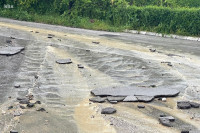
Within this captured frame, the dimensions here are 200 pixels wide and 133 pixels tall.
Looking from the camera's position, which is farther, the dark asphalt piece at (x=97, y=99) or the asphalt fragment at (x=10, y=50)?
the asphalt fragment at (x=10, y=50)

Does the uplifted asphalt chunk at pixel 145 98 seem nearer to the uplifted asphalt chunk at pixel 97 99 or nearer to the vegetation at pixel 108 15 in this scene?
the uplifted asphalt chunk at pixel 97 99

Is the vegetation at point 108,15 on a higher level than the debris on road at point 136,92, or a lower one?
higher

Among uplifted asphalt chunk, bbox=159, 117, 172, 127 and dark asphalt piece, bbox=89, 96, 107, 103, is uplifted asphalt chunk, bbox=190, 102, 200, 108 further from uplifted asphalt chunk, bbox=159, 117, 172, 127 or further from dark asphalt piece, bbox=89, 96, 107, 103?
dark asphalt piece, bbox=89, 96, 107, 103

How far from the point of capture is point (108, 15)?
23656 millimetres

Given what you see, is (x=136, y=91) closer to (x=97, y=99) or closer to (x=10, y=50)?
(x=97, y=99)

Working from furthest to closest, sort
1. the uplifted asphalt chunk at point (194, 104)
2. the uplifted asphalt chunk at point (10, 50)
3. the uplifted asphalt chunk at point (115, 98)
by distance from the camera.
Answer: the uplifted asphalt chunk at point (10, 50), the uplifted asphalt chunk at point (115, 98), the uplifted asphalt chunk at point (194, 104)

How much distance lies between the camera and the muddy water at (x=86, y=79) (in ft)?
20.6

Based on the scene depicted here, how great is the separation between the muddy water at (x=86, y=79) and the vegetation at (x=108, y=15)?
188 inches

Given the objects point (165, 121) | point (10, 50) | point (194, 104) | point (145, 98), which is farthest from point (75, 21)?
point (165, 121)

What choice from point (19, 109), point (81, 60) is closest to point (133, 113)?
point (19, 109)

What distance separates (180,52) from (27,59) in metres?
6.75

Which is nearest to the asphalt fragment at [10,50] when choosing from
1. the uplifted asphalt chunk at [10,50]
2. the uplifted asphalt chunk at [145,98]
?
the uplifted asphalt chunk at [10,50]

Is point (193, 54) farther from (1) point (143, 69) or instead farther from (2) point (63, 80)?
(2) point (63, 80)

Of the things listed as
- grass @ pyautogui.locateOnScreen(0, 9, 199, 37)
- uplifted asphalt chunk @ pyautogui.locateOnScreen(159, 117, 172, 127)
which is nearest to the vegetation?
grass @ pyautogui.locateOnScreen(0, 9, 199, 37)
